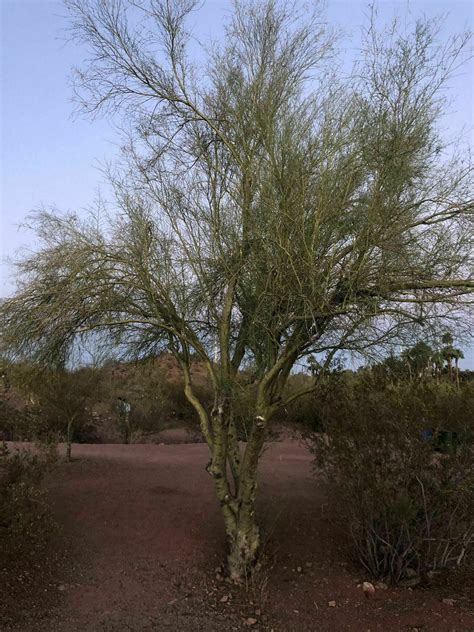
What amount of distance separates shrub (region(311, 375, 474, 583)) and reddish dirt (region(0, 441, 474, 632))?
14.8 inches

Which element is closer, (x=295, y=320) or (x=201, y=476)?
(x=295, y=320)

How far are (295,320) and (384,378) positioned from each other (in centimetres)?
181

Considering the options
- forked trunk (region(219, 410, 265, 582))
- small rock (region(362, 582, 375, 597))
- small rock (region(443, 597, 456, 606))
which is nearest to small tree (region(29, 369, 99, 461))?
forked trunk (region(219, 410, 265, 582))

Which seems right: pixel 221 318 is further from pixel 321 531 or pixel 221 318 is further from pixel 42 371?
pixel 321 531

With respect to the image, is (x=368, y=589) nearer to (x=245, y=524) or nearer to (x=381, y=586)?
(x=381, y=586)

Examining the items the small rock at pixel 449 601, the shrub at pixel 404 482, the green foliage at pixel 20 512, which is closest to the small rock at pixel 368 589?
the shrub at pixel 404 482

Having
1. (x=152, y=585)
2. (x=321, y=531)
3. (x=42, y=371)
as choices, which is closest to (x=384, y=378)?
(x=321, y=531)

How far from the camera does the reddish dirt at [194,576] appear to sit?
7031 mm

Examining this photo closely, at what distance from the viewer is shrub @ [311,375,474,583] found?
25.3ft

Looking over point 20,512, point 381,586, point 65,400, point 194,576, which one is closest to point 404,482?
point 381,586

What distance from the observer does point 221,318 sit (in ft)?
27.3

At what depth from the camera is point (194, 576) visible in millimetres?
7988

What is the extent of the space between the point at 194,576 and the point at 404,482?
8.71 feet

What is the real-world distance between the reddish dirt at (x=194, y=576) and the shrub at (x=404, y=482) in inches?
14.8
